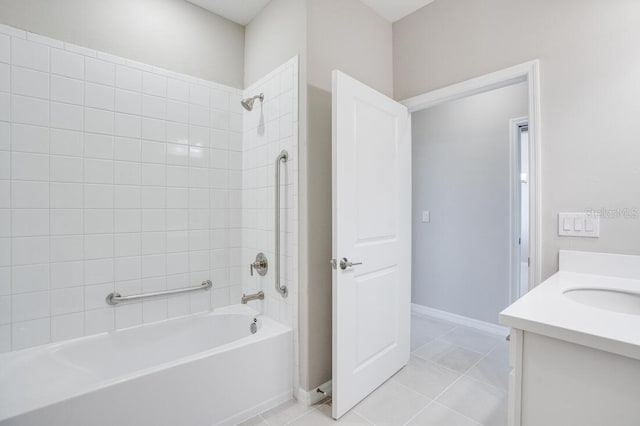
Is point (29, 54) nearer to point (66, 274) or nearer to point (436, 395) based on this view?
point (66, 274)

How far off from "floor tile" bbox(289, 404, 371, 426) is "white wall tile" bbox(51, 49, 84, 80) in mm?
2353

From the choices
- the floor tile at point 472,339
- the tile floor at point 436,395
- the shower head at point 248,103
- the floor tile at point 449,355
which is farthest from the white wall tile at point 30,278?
the floor tile at point 472,339

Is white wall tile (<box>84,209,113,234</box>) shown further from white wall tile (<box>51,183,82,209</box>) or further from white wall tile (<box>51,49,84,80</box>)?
white wall tile (<box>51,49,84,80</box>)

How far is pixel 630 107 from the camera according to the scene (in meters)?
1.41

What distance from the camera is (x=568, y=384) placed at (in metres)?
0.87

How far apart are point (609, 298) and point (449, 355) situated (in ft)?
4.66

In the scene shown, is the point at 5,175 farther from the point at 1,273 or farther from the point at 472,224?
the point at 472,224

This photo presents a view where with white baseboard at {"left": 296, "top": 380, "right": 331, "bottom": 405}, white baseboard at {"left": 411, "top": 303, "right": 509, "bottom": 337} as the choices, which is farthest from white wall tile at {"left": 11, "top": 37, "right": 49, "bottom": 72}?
white baseboard at {"left": 411, "top": 303, "right": 509, "bottom": 337}

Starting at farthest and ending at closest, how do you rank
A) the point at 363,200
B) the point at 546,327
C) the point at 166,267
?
the point at 166,267 → the point at 363,200 → the point at 546,327

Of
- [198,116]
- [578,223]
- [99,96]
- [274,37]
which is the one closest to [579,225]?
[578,223]

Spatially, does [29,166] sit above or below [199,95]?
below

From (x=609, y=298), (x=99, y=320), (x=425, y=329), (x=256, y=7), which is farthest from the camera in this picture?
(x=425, y=329)

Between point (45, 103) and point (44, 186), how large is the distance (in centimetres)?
46

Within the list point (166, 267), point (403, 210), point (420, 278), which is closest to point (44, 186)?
point (166, 267)
